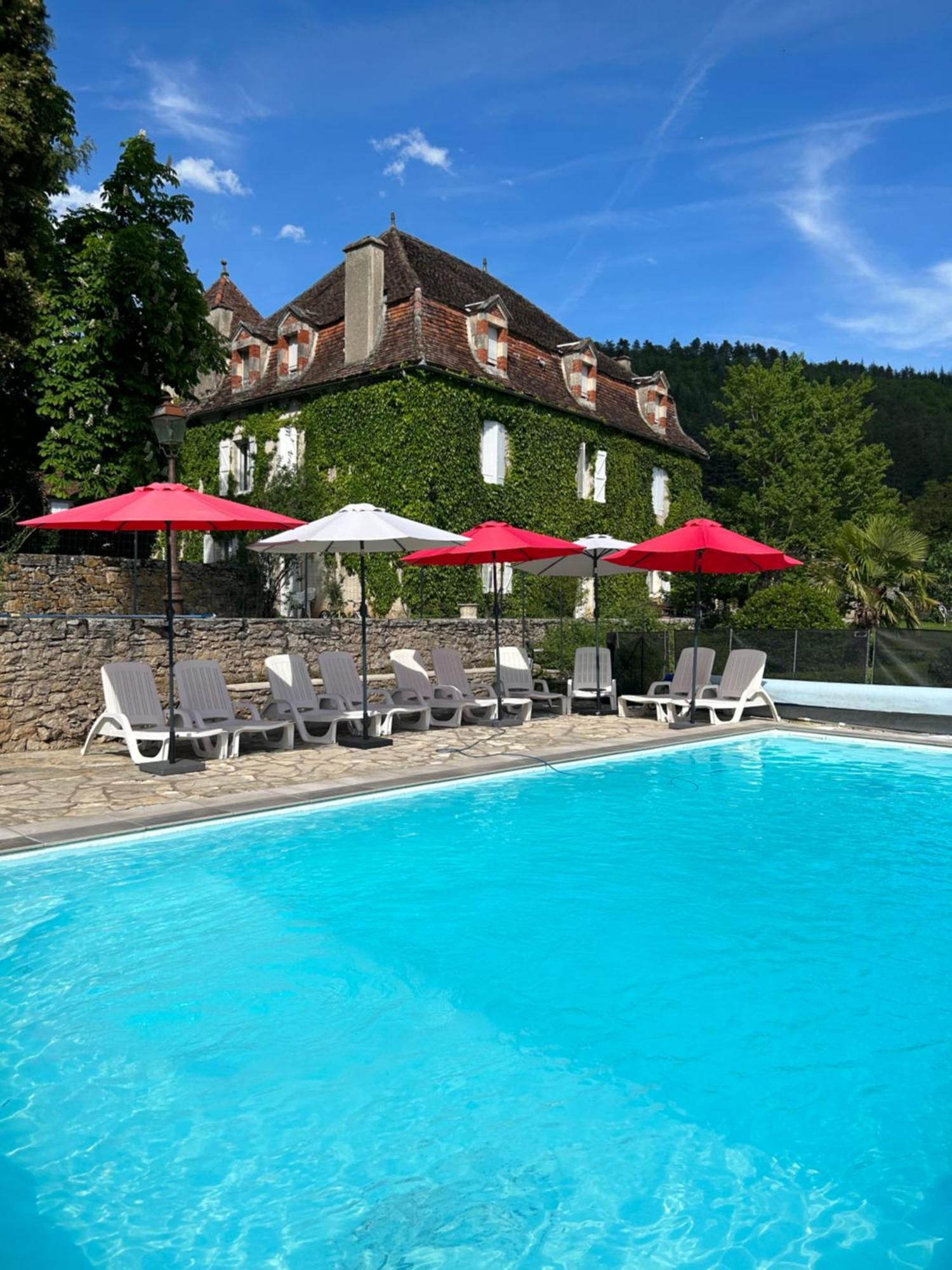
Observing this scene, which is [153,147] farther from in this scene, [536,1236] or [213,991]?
[536,1236]

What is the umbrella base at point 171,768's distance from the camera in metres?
9.71

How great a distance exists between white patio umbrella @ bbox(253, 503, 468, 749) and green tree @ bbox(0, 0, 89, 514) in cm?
1029

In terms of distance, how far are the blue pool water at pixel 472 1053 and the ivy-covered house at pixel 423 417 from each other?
1716 cm

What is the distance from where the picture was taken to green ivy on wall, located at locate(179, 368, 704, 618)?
23.7 meters

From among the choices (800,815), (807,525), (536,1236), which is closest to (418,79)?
(800,815)

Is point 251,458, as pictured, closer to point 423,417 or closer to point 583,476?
point 423,417

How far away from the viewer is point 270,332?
95.3 ft

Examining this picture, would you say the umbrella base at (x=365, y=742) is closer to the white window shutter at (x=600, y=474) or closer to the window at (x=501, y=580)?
the window at (x=501, y=580)

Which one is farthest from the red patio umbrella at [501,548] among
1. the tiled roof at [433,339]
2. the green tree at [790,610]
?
the tiled roof at [433,339]

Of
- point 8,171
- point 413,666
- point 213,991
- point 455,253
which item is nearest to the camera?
point 213,991

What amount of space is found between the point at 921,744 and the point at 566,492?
16499 mm

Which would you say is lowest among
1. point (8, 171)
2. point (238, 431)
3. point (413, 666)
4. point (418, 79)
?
point (413, 666)

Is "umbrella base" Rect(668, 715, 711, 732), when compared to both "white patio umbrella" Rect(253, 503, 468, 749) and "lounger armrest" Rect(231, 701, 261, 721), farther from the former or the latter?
"lounger armrest" Rect(231, 701, 261, 721)

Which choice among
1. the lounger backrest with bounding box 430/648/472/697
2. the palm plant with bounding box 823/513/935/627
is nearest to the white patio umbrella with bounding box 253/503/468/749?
the lounger backrest with bounding box 430/648/472/697
